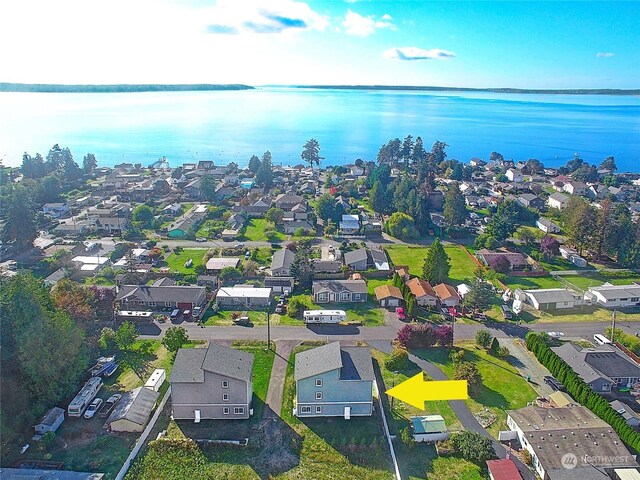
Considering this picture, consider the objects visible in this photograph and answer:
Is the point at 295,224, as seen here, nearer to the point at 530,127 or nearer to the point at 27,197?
the point at 27,197

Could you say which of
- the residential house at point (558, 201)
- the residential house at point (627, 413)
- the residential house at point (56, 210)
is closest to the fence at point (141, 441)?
the residential house at point (627, 413)

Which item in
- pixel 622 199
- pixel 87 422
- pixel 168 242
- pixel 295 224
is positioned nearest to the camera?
pixel 87 422

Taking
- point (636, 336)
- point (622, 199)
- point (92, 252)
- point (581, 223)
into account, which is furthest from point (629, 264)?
point (92, 252)

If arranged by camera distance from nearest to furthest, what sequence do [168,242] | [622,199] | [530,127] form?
1. [168,242]
2. [622,199]
3. [530,127]

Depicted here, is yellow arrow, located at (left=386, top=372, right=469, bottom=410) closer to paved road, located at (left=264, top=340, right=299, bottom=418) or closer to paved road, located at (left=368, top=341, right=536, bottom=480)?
paved road, located at (left=368, top=341, right=536, bottom=480)

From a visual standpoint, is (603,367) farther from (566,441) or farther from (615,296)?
(615,296)

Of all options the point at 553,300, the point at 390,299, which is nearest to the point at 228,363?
the point at 390,299

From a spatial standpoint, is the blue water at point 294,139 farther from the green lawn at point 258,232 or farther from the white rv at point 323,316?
the white rv at point 323,316
